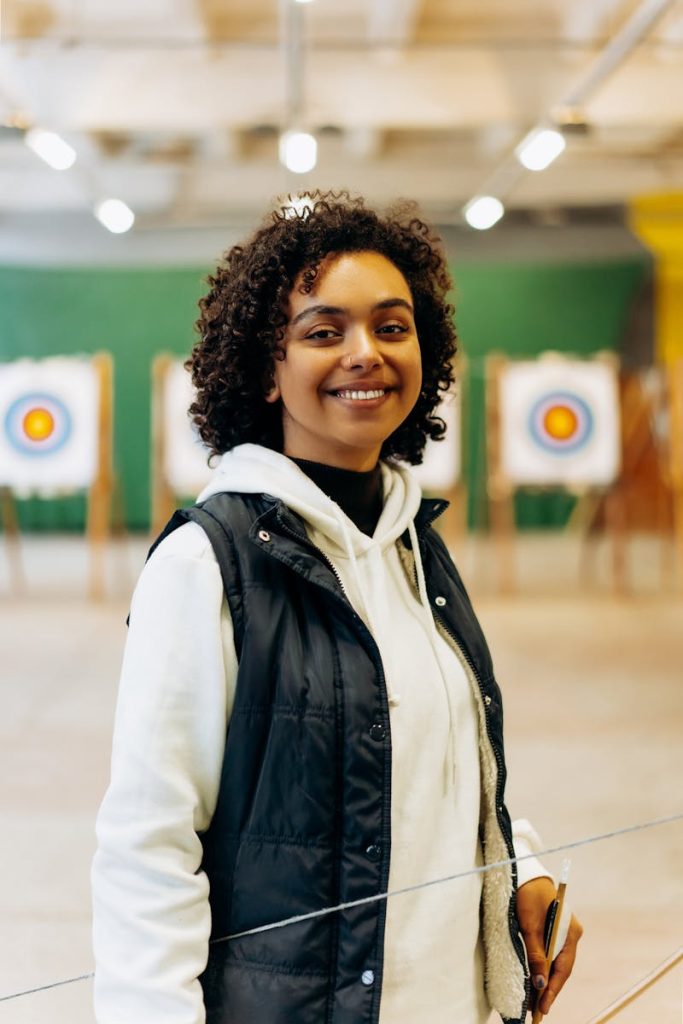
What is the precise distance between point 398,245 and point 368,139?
6.83 metres

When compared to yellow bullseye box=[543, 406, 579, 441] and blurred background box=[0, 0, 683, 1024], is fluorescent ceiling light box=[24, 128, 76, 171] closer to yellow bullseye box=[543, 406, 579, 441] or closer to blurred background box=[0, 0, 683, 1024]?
blurred background box=[0, 0, 683, 1024]

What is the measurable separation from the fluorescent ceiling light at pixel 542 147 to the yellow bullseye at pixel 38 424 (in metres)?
2.48

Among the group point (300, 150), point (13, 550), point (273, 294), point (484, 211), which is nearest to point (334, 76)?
point (484, 211)

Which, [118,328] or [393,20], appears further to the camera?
[118,328]

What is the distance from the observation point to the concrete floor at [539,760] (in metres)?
1.13

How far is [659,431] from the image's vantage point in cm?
588

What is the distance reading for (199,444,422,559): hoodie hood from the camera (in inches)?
33.6

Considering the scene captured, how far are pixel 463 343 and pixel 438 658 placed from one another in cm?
849

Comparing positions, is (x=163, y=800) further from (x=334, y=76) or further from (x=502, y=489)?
(x=334, y=76)

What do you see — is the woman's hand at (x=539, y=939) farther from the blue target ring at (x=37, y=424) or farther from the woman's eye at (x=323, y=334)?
the blue target ring at (x=37, y=424)

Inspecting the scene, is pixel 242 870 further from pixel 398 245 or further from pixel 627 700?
pixel 627 700

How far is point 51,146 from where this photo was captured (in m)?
4.26

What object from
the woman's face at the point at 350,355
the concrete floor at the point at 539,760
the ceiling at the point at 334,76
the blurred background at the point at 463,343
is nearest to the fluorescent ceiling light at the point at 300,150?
the blurred background at the point at 463,343

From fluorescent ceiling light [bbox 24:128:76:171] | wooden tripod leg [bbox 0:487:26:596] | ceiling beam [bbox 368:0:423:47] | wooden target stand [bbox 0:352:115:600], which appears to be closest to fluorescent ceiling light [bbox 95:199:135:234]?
wooden target stand [bbox 0:352:115:600]
